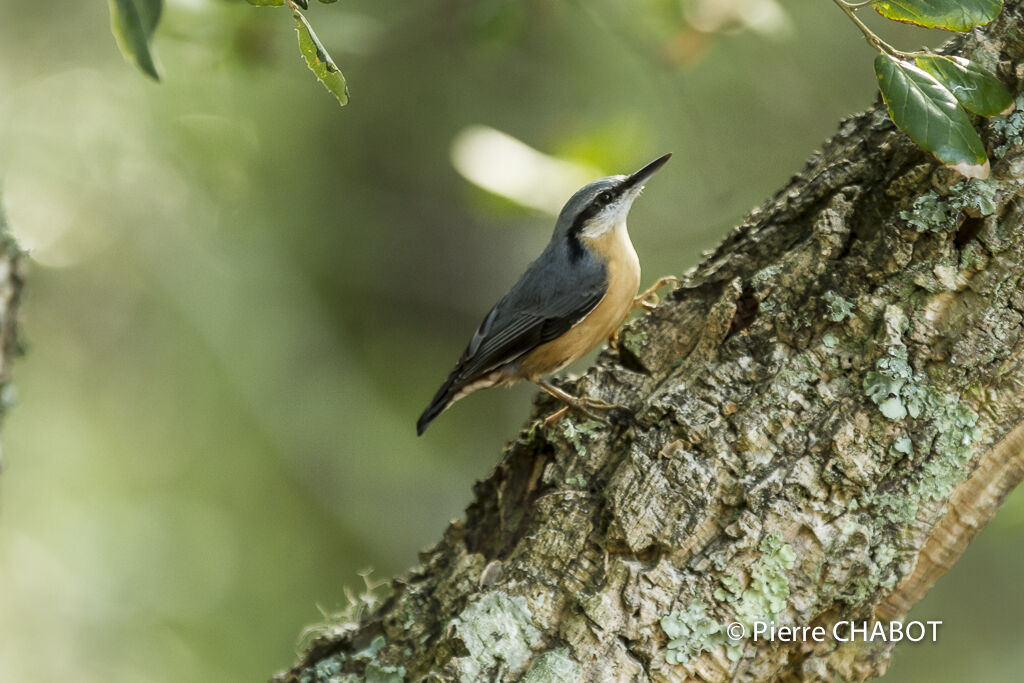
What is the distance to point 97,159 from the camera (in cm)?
561

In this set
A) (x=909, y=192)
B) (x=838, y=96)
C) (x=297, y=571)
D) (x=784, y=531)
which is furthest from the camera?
(x=297, y=571)

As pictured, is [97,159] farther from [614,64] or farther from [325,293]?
[614,64]

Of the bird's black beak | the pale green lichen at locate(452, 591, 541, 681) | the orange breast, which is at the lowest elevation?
the pale green lichen at locate(452, 591, 541, 681)

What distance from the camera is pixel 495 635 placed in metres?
1.95

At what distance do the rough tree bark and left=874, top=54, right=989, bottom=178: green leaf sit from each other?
269mm

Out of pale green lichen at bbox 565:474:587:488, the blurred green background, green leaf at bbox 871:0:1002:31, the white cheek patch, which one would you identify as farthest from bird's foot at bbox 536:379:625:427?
the blurred green background

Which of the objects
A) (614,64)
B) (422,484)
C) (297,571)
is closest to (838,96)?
(614,64)

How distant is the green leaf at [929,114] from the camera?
5.54 feet

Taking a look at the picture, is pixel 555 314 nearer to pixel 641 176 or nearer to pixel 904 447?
pixel 641 176

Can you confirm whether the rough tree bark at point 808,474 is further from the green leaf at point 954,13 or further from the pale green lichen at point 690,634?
the green leaf at point 954,13

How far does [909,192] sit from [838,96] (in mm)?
3453

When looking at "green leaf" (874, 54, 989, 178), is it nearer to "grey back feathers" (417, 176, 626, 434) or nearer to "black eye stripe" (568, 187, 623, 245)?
"grey back feathers" (417, 176, 626, 434)

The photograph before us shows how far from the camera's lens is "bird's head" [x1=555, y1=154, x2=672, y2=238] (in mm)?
3615

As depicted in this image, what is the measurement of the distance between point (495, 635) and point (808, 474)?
0.75 metres
